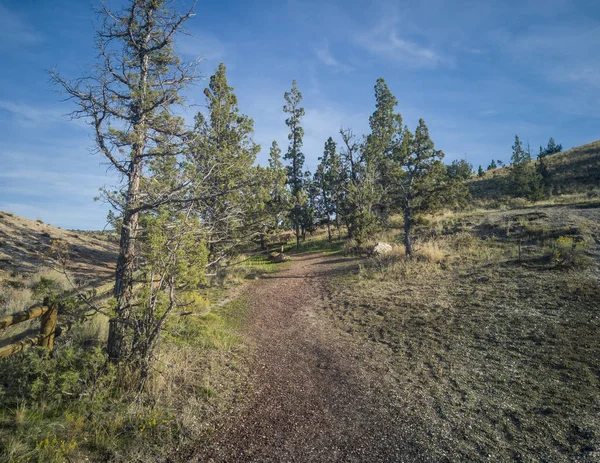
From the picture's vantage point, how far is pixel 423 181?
16312 millimetres

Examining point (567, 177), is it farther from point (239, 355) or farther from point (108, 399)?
point (108, 399)

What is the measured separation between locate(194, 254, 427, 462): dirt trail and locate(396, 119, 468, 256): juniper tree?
33.7 feet

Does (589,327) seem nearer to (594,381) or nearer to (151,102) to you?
(594,381)

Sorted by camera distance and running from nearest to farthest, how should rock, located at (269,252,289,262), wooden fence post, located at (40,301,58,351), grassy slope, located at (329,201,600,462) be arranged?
1. grassy slope, located at (329,201,600,462)
2. wooden fence post, located at (40,301,58,351)
3. rock, located at (269,252,289,262)

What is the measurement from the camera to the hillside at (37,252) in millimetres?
13977

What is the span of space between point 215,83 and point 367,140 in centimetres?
1560

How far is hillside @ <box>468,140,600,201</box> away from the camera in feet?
119

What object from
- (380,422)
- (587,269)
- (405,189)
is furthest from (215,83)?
(587,269)

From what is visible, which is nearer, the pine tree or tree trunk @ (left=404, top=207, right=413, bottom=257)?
the pine tree

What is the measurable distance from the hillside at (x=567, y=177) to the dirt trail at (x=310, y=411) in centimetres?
3999

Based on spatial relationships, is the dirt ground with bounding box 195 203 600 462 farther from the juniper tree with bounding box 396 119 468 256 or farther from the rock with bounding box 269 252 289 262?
the rock with bounding box 269 252 289 262

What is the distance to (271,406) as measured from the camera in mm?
5145

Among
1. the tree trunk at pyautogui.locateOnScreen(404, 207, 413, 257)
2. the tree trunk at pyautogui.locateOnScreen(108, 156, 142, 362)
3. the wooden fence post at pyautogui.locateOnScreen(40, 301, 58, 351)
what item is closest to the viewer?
the wooden fence post at pyautogui.locateOnScreen(40, 301, 58, 351)

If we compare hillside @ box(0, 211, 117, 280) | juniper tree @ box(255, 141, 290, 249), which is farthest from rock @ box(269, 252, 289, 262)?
hillside @ box(0, 211, 117, 280)
